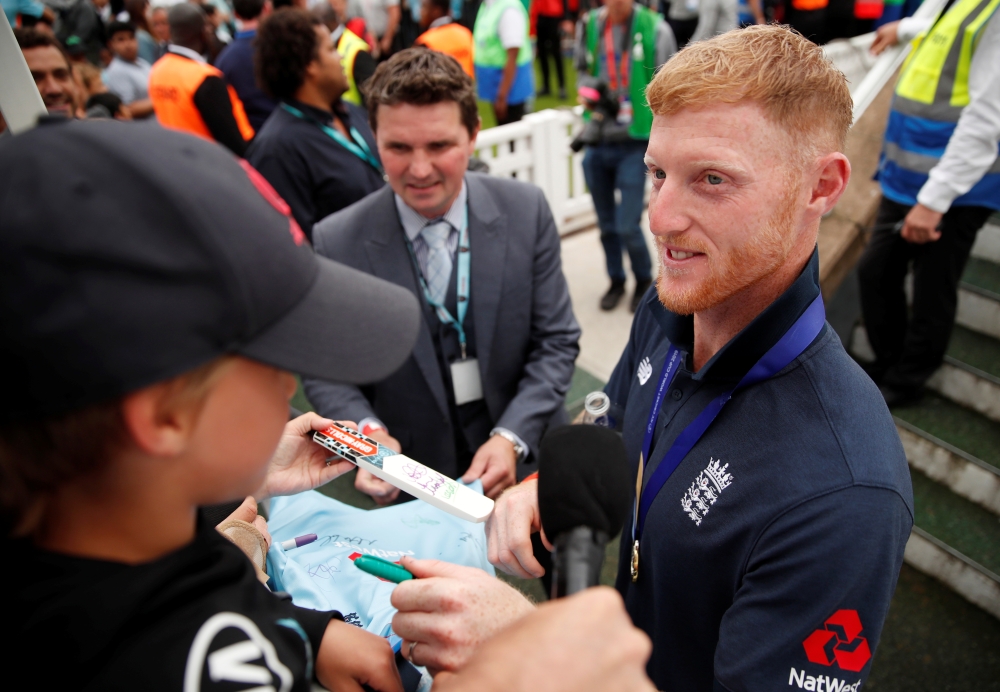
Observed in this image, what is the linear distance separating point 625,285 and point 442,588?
466 centimetres

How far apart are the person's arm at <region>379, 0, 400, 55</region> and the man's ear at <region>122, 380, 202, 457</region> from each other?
990 centimetres

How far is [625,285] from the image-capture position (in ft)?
A: 17.7

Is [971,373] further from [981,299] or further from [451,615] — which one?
[451,615]

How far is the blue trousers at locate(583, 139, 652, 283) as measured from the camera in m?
4.74

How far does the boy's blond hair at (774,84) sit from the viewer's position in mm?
1297

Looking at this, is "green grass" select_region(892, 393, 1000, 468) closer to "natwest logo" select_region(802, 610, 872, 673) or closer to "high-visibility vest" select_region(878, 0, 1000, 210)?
"high-visibility vest" select_region(878, 0, 1000, 210)

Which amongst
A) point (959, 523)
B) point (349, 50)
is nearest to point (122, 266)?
point (959, 523)

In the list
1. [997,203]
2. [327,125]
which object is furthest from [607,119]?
[997,203]

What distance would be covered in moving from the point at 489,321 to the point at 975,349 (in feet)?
10.0

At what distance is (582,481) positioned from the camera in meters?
0.99

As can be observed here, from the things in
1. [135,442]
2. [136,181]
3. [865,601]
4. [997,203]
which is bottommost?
[997,203]

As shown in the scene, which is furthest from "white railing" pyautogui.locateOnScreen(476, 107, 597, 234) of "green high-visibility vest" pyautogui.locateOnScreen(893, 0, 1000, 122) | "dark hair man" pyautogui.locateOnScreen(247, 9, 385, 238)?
"green high-visibility vest" pyautogui.locateOnScreen(893, 0, 1000, 122)

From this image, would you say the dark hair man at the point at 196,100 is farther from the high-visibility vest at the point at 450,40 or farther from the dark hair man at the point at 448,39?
the high-visibility vest at the point at 450,40

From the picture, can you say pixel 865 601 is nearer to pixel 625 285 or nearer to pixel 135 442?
pixel 135 442
